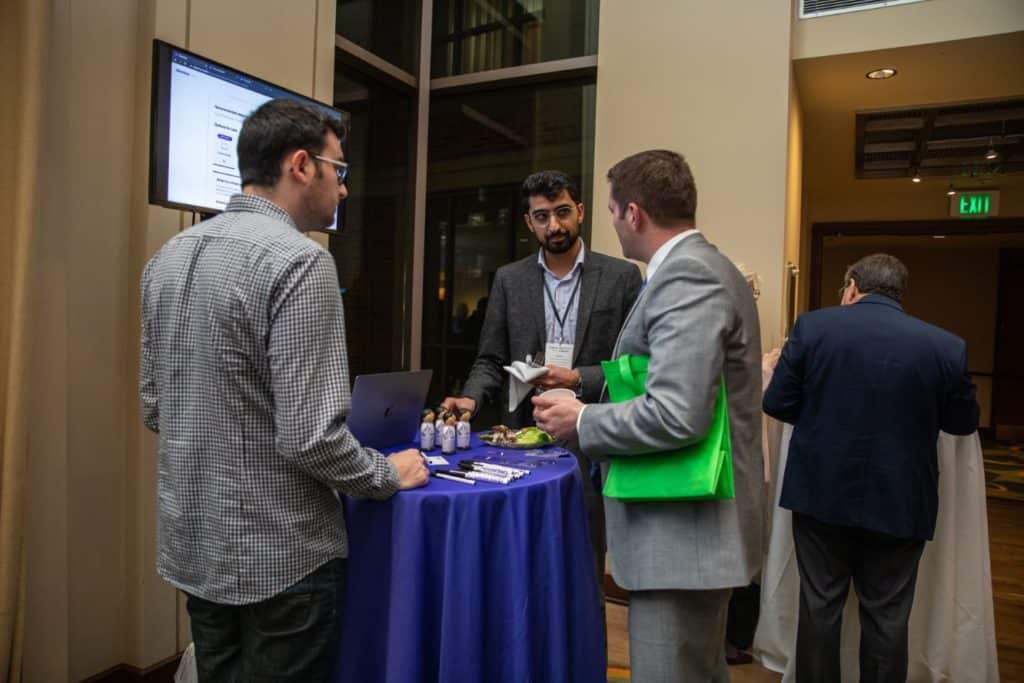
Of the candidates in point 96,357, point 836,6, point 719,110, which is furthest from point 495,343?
point 836,6

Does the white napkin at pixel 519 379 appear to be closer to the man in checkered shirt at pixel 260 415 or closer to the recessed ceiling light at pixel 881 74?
the man in checkered shirt at pixel 260 415

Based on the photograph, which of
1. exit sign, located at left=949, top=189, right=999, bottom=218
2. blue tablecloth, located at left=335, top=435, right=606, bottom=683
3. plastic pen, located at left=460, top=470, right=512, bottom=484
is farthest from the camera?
exit sign, located at left=949, top=189, right=999, bottom=218

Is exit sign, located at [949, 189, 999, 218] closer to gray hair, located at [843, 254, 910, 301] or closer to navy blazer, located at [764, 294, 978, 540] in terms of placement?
gray hair, located at [843, 254, 910, 301]

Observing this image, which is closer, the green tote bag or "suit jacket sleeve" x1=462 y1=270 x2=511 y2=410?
the green tote bag

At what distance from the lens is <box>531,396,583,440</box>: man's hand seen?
4.99ft

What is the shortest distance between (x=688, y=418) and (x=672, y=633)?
48cm

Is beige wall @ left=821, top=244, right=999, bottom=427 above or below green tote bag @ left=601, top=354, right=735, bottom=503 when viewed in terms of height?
above

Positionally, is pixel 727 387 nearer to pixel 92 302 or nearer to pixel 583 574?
pixel 583 574

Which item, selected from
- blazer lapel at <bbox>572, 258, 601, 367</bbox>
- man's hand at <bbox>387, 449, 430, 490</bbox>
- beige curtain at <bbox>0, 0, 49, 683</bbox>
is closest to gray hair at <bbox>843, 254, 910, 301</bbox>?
blazer lapel at <bbox>572, 258, 601, 367</bbox>

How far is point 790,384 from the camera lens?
7.70 ft

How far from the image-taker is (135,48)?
2.35 metres

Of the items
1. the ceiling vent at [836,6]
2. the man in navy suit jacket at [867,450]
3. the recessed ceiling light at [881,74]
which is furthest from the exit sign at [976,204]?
the man in navy suit jacket at [867,450]

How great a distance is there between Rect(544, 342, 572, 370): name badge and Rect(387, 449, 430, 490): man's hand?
0.90 meters

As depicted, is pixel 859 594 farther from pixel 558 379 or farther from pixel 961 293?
pixel 961 293
